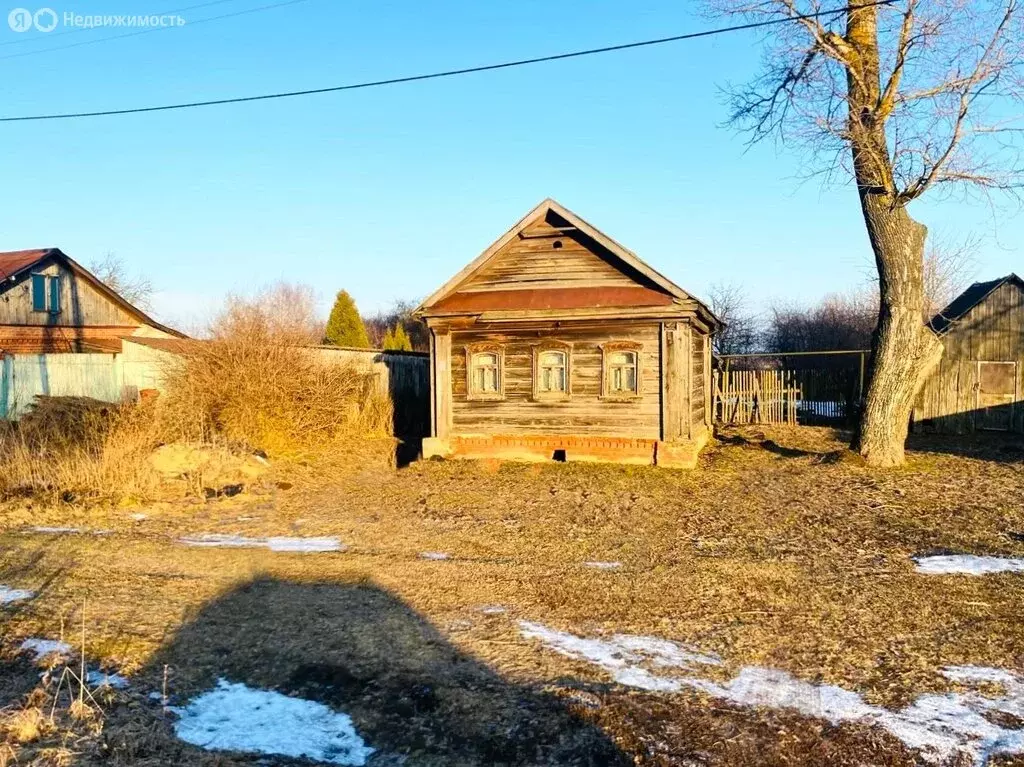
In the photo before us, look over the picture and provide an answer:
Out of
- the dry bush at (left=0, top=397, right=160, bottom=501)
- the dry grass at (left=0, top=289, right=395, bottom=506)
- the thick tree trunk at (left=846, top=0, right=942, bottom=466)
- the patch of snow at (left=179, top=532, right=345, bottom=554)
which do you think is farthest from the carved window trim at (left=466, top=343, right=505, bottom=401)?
the thick tree trunk at (left=846, top=0, right=942, bottom=466)

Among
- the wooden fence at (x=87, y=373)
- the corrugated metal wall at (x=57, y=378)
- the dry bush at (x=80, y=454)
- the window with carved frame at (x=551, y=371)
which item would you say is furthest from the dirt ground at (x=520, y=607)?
the corrugated metal wall at (x=57, y=378)

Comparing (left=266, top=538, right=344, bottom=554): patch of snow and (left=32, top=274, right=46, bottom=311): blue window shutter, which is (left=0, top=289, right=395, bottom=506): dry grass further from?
(left=32, top=274, right=46, bottom=311): blue window shutter

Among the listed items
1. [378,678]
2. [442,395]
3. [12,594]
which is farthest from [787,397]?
[12,594]

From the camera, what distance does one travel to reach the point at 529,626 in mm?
7172

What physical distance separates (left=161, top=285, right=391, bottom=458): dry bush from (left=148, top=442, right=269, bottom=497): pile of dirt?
109 centimetres

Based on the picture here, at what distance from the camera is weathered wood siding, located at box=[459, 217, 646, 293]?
17500 mm

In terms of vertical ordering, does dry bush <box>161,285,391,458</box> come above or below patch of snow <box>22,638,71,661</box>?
above

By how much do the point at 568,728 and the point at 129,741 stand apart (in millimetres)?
2734

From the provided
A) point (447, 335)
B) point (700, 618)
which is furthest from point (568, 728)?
point (447, 335)

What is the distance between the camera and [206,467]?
15742 millimetres

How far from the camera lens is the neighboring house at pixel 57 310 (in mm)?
31719

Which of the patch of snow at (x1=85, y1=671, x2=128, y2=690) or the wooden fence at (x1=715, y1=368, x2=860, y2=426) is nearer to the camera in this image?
the patch of snow at (x1=85, y1=671, x2=128, y2=690)

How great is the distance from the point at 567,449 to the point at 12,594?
11.1 metres

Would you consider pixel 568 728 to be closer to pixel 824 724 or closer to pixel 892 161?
pixel 824 724
